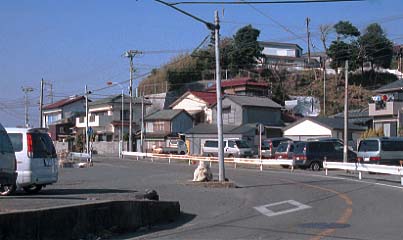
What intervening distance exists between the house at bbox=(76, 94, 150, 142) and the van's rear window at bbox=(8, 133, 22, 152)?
236 ft

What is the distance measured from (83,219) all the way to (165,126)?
7000 cm

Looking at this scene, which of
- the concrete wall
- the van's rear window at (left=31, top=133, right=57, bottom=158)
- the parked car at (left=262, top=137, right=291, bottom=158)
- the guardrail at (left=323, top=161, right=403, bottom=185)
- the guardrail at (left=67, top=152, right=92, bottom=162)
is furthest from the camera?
the guardrail at (left=67, top=152, right=92, bottom=162)

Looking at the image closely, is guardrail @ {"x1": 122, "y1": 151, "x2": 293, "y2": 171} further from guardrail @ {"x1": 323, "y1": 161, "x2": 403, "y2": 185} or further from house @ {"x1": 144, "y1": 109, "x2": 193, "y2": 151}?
house @ {"x1": 144, "y1": 109, "x2": 193, "y2": 151}

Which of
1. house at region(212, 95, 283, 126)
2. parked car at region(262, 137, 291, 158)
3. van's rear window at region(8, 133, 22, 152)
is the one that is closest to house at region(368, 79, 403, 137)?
parked car at region(262, 137, 291, 158)

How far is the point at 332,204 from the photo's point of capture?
17797 millimetres

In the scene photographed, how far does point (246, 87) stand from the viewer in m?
84.6

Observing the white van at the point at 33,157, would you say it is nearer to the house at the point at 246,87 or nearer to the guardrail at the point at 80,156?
the guardrail at the point at 80,156

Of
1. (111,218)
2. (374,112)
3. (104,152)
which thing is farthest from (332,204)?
(104,152)

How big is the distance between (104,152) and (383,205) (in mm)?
68702

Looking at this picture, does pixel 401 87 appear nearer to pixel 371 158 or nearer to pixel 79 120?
pixel 371 158

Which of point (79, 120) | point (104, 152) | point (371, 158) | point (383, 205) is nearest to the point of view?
point (383, 205)

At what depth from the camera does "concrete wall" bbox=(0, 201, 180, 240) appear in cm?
970

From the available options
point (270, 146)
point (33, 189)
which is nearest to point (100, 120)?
point (270, 146)

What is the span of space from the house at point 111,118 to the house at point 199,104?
408 inches
